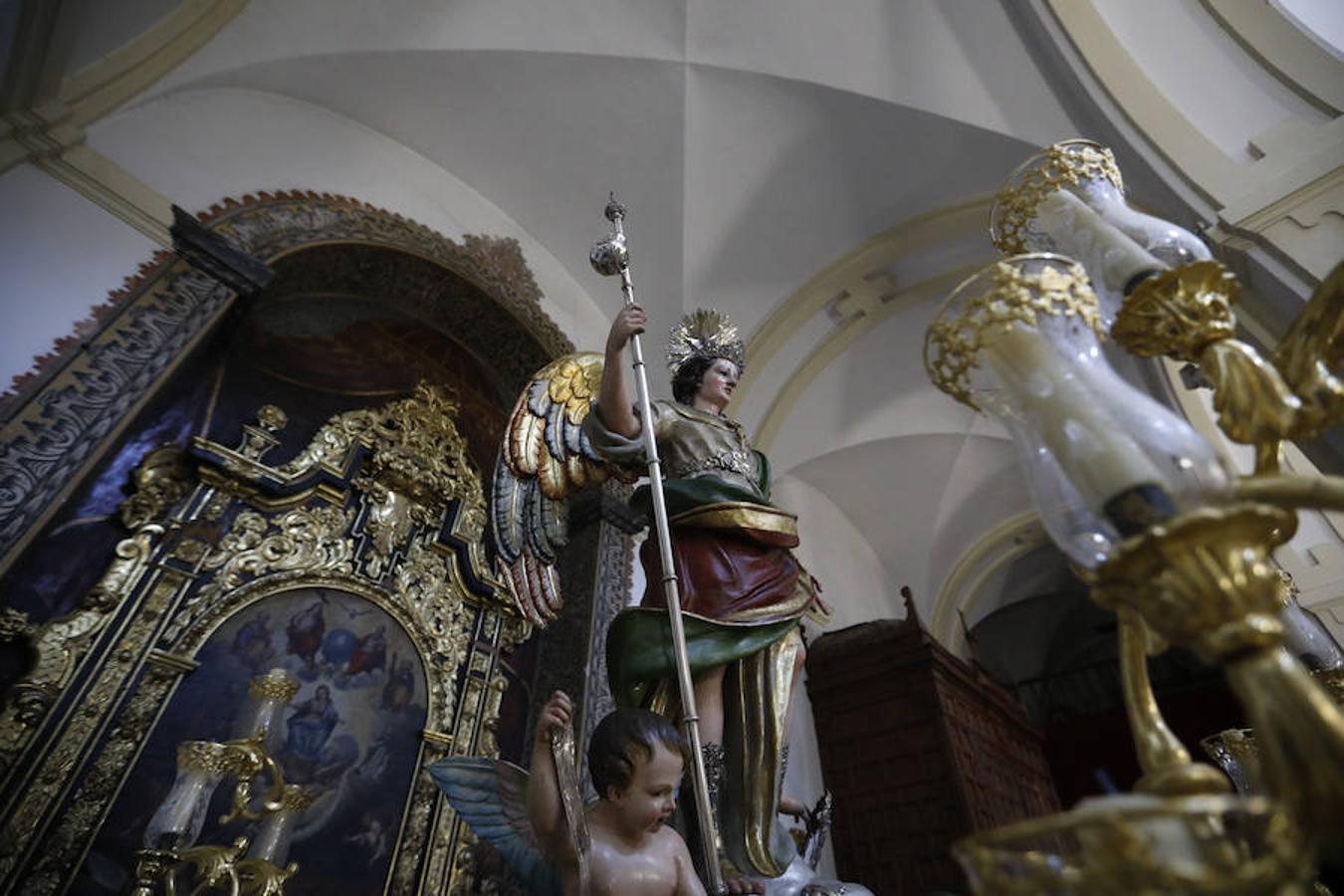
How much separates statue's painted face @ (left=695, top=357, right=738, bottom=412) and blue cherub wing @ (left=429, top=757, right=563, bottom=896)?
1.07 m

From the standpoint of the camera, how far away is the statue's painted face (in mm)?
1922

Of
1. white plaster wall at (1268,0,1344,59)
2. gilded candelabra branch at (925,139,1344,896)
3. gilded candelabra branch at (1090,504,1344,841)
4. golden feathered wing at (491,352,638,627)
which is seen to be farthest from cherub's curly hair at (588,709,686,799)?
white plaster wall at (1268,0,1344,59)

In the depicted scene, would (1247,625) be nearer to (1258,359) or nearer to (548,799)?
(1258,359)

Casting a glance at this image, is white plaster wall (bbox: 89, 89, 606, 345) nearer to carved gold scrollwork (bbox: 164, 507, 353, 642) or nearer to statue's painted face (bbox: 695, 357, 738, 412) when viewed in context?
carved gold scrollwork (bbox: 164, 507, 353, 642)

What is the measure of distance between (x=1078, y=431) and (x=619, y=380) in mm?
1123

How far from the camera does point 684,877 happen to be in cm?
102

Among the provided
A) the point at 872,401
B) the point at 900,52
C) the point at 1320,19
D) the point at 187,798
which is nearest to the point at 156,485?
the point at 187,798

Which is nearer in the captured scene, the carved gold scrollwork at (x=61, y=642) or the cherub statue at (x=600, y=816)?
the cherub statue at (x=600, y=816)

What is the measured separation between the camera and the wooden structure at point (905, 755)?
13.7 feet

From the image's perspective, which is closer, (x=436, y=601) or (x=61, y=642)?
(x=61, y=642)

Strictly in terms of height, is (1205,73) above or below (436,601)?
above

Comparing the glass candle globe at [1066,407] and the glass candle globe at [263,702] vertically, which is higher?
the glass candle globe at [263,702]

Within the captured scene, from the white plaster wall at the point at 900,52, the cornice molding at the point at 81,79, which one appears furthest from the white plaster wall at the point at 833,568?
the cornice molding at the point at 81,79

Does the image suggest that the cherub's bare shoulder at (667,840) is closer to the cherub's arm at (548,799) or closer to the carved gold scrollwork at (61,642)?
the cherub's arm at (548,799)
